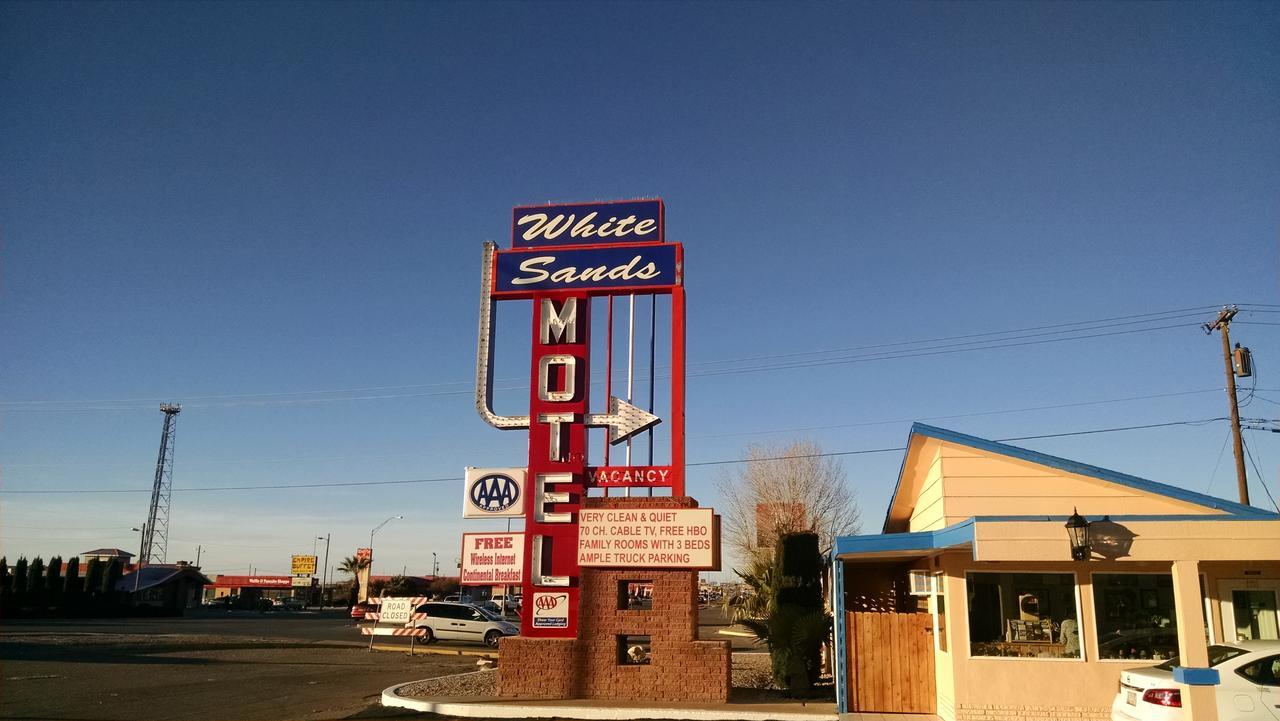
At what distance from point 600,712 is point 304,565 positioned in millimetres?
117678

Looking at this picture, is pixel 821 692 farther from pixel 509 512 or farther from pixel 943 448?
pixel 509 512

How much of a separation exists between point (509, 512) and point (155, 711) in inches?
274

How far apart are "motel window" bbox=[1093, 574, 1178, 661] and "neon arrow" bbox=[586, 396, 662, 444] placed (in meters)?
8.40

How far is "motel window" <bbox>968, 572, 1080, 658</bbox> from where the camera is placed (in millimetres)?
13492

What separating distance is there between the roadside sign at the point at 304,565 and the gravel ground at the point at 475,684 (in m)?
110

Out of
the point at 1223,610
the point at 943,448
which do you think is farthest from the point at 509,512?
the point at 1223,610

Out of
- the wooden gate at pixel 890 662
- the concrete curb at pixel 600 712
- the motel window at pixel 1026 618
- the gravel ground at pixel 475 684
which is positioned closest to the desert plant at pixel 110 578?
the gravel ground at pixel 475 684

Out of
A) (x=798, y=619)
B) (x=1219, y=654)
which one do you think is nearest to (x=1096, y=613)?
(x=1219, y=654)

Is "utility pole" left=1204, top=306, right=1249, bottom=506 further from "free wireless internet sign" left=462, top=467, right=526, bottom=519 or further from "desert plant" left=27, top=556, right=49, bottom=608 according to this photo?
"desert plant" left=27, top=556, right=49, bottom=608

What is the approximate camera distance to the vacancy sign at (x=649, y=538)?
54.3 ft

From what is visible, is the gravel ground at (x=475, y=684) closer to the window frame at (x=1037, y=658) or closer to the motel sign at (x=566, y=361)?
the motel sign at (x=566, y=361)

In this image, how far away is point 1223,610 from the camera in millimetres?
13531

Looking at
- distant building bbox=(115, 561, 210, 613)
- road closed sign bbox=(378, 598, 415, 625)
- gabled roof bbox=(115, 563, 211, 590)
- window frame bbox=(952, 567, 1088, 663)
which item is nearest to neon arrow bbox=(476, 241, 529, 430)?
window frame bbox=(952, 567, 1088, 663)

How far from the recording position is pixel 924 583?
51.4 feet
